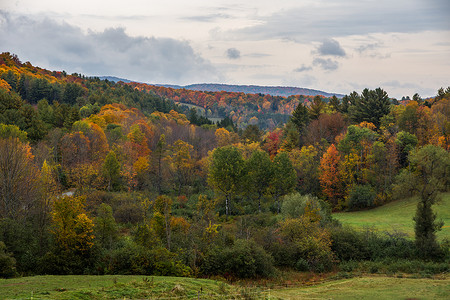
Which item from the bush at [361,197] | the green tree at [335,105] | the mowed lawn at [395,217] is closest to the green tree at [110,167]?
the mowed lawn at [395,217]

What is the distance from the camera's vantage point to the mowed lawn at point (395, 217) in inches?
1991

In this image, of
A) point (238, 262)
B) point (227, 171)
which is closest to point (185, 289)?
point (238, 262)

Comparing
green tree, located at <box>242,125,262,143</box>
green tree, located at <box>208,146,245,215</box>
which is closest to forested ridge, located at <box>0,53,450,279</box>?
green tree, located at <box>208,146,245,215</box>

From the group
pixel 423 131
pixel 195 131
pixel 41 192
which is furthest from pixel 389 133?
pixel 41 192

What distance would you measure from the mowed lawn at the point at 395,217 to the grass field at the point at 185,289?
57.6 feet

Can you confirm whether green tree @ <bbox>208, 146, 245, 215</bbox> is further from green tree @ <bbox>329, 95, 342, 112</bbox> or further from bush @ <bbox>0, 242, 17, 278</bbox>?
green tree @ <bbox>329, 95, 342, 112</bbox>

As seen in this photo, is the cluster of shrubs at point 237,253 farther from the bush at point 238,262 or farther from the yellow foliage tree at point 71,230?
the yellow foliage tree at point 71,230

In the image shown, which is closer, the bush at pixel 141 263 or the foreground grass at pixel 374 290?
the foreground grass at pixel 374 290

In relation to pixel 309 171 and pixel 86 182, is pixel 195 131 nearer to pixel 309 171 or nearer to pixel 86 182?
pixel 309 171

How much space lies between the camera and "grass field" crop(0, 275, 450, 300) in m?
21.8

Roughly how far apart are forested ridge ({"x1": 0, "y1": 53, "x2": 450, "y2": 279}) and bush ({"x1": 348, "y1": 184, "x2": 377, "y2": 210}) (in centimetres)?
25

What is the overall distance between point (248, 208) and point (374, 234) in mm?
24482

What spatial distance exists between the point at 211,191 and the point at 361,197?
28379mm

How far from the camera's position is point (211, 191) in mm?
75562
